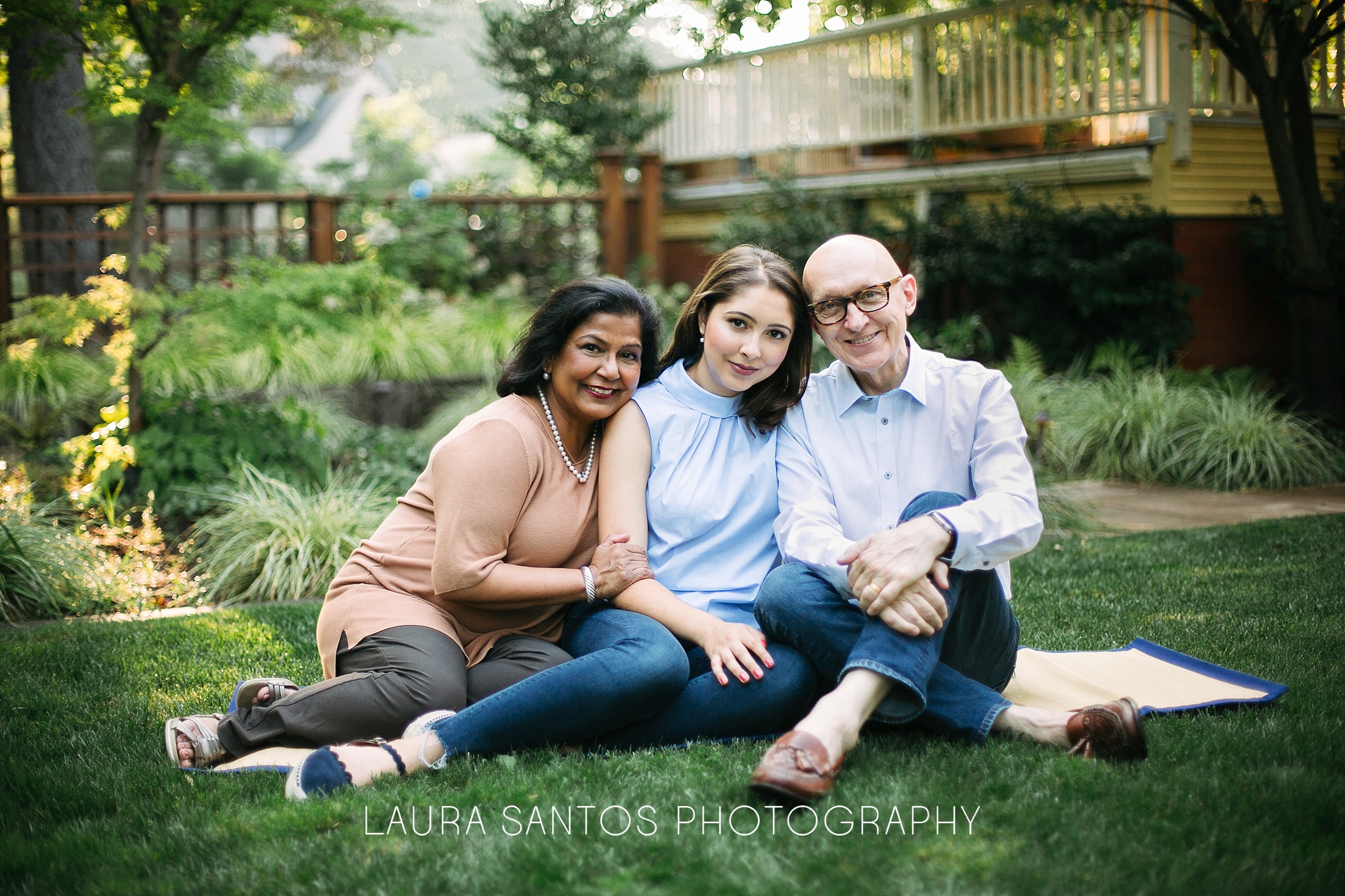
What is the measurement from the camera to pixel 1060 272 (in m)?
8.17

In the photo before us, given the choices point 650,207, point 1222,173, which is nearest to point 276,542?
point 650,207

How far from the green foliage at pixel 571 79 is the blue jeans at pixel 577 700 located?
385 inches

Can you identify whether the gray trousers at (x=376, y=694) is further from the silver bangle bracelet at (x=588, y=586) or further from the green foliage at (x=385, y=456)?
the green foliage at (x=385, y=456)

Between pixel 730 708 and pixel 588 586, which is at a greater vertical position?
pixel 588 586

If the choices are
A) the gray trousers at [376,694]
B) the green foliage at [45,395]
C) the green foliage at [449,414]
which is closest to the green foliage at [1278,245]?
the green foliage at [449,414]

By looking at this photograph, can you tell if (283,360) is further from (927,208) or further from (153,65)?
(927,208)

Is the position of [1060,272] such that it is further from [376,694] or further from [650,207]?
[376,694]

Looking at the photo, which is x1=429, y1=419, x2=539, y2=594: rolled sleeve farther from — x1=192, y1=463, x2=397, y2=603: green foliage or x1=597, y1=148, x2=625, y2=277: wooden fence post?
x1=597, y1=148, x2=625, y2=277: wooden fence post

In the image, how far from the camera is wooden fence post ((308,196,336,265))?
8.67 meters

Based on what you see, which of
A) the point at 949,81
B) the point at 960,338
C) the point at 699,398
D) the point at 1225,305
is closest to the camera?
the point at 699,398

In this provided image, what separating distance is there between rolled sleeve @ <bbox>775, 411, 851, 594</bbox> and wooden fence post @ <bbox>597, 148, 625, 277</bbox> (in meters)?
7.36

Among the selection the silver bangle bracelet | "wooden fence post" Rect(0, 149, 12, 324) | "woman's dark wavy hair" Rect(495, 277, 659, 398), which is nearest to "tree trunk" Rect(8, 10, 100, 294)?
"wooden fence post" Rect(0, 149, 12, 324)

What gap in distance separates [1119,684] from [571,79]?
1027 cm

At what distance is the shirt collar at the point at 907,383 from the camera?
284cm
